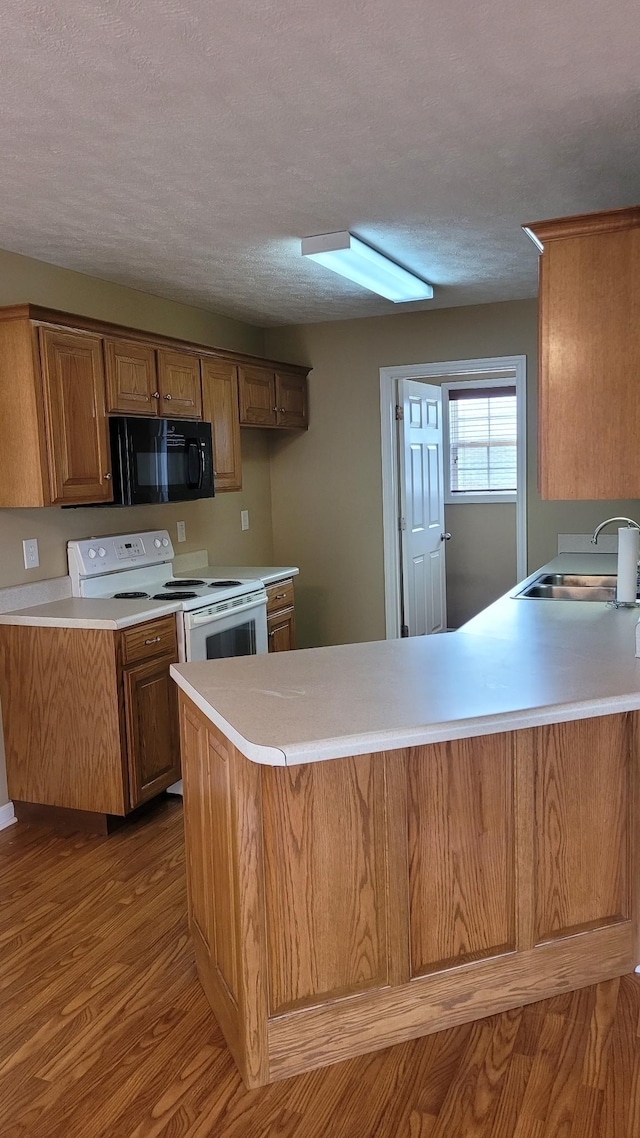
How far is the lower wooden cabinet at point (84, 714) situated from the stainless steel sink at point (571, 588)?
5.35ft

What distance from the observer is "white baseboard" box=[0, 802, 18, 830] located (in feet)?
11.5

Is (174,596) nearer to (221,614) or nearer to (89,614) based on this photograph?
(221,614)

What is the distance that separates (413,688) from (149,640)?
1.61 metres

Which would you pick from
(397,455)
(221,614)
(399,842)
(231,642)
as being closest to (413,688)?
(399,842)

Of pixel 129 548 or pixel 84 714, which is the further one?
pixel 129 548

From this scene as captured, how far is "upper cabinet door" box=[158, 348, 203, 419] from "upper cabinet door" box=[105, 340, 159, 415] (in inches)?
2.5

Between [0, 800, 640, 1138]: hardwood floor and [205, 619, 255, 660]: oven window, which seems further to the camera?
[205, 619, 255, 660]: oven window

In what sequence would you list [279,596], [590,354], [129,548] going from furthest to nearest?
[279,596] → [129,548] → [590,354]

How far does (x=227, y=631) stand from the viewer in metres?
3.96

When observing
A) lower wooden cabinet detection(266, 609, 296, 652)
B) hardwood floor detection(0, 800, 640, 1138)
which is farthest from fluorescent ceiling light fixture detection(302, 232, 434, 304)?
hardwood floor detection(0, 800, 640, 1138)

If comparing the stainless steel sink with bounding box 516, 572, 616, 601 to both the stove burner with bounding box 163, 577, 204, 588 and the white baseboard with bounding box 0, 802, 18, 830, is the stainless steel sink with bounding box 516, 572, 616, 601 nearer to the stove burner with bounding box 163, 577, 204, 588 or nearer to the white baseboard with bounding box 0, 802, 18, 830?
the stove burner with bounding box 163, 577, 204, 588

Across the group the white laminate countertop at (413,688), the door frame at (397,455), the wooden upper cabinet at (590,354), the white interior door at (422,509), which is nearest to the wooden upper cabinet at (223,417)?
the door frame at (397,455)

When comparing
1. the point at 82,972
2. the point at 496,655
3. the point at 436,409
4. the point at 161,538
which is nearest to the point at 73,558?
the point at 161,538

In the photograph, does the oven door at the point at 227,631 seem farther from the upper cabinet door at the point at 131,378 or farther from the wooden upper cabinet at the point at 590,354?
the wooden upper cabinet at the point at 590,354
